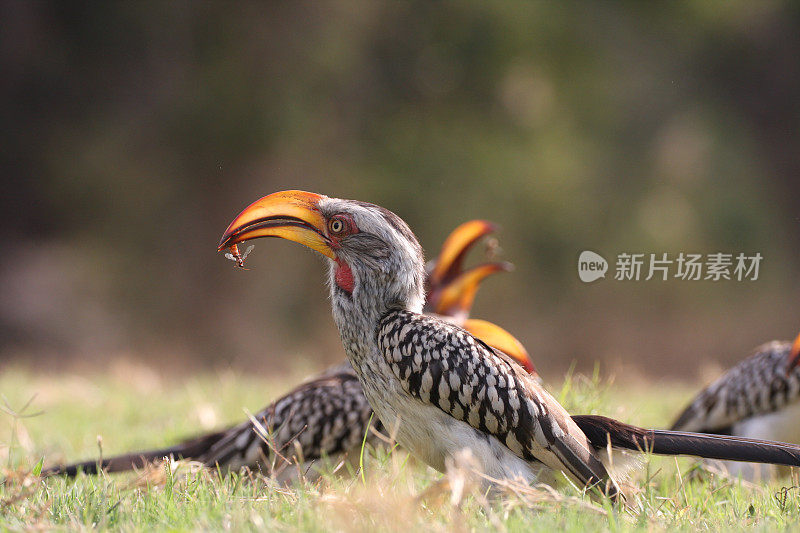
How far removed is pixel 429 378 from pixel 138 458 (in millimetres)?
1671

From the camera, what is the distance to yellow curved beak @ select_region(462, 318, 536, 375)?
3.61 meters

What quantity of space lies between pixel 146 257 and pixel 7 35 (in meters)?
3.33

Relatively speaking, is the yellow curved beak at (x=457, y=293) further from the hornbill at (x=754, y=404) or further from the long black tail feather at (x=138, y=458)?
the long black tail feather at (x=138, y=458)

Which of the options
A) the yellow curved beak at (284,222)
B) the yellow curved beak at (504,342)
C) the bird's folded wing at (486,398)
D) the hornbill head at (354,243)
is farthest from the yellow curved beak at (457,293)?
the bird's folded wing at (486,398)

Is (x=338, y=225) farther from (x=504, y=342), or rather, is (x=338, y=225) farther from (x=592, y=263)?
(x=592, y=263)

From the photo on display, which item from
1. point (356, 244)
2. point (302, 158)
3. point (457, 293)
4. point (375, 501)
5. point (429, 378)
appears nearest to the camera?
point (375, 501)

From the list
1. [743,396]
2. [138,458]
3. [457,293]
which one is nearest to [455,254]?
[457,293]

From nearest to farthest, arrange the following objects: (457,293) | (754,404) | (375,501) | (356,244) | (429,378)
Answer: (375,501) < (429,378) < (356,244) < (754,404) < (457,293)

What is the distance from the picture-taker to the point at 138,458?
390cm

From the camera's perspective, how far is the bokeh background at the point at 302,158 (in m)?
11.1

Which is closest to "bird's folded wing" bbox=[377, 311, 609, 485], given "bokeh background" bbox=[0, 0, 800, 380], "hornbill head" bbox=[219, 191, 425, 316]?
"hornbill head" bbox=[219, 191, 425, 316]

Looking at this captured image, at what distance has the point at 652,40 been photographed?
12.6 meters

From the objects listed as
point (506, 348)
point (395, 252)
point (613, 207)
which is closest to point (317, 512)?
point (395, 252)

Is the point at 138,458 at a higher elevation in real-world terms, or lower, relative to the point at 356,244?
lower
